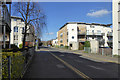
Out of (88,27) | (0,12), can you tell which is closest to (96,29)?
(88,27)

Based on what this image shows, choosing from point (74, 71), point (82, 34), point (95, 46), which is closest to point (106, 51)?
point (95, 46)

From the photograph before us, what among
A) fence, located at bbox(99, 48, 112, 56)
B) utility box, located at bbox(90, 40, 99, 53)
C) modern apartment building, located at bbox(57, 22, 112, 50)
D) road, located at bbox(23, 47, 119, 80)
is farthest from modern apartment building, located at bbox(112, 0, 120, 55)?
modern apartment building, located at bbox(57, 22, 112, 50)

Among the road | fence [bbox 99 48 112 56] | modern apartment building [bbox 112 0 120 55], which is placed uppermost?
modern apartment building [bbox 112 0 120 55]

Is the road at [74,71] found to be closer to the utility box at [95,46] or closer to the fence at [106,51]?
the fence at [106,51]

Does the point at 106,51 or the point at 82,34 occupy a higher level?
the point at 82,34

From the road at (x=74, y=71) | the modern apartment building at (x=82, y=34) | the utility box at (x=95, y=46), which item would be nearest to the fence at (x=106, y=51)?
the utility box at (x=95, y=46)

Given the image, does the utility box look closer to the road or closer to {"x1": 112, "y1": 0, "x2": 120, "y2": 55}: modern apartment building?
Answer: {"x1": 112, "y1": 0, "x2": 120, "y2": 55}: modern apartment building

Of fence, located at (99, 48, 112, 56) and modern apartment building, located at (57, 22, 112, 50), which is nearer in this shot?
fence, located at (99, 48, 112, 56)

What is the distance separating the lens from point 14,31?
3869cm

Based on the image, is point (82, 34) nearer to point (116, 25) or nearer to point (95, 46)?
point (95, 46)

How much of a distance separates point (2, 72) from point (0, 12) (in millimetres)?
6850

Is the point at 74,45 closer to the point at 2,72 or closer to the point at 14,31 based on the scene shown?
the point at 14,31

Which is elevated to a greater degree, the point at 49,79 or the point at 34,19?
the point at 34,19

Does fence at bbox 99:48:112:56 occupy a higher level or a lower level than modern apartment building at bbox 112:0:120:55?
lower
